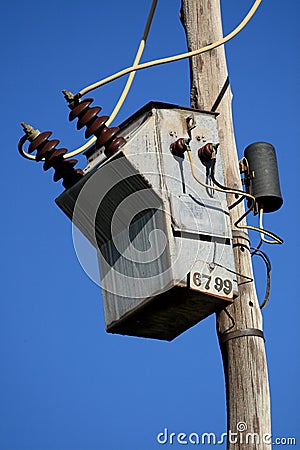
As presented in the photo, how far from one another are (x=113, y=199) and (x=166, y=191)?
0.97ft

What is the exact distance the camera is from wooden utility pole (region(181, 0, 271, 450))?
446 cm

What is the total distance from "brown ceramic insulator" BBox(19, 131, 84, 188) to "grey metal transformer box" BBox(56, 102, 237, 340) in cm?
7

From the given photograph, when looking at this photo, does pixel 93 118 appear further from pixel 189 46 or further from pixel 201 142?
pixel 189 46

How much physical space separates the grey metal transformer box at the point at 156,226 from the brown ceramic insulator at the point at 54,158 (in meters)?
0.07

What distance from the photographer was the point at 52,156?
16.0 ft

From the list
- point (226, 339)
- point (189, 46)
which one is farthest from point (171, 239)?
point (189, 46)

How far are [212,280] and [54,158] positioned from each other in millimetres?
897

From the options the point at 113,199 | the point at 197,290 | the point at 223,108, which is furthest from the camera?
the point at 223,108

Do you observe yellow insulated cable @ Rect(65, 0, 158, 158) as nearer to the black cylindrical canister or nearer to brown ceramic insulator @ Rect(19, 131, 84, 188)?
brown ceramic insulator @ Rect(19, 131, 84, 188)

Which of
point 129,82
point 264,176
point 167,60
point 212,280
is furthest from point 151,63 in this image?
point 212,280

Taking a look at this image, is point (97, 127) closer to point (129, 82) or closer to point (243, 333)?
point (129, 82)

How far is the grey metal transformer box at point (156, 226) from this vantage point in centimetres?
456

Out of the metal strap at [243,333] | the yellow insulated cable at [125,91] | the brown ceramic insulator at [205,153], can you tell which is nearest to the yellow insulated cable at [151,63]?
the yellow insulated cable at [125,91]

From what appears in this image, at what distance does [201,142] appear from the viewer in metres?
4.91
